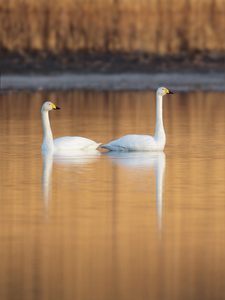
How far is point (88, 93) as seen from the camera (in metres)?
32.8

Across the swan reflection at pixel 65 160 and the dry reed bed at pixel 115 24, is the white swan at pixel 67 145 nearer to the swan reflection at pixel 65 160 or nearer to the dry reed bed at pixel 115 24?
the swan reflection at pixel 65 160

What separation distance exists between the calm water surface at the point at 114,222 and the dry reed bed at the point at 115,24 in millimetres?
18899

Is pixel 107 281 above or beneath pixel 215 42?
beneath

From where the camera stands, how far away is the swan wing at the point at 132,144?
1783 cm

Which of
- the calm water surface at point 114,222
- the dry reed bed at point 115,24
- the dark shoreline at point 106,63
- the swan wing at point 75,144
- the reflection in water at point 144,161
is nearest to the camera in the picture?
the calm water surface at point 114,222

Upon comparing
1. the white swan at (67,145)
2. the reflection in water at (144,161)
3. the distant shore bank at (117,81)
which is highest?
the distant shore bank at (117,81)

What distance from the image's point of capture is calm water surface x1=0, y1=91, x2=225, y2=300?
31.7 ft

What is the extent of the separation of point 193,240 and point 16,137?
943 cm

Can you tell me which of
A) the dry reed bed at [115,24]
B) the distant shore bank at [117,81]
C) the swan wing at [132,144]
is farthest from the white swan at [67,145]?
the dry reed bed at [115,24]

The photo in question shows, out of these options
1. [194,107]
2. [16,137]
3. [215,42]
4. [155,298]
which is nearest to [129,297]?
[155,298]

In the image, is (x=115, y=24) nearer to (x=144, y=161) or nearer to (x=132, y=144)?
(x=132, y=144)

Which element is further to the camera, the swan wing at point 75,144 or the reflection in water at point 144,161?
the swan wing at point 75,144

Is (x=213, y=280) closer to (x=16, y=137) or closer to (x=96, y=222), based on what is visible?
(x=96, y=222)

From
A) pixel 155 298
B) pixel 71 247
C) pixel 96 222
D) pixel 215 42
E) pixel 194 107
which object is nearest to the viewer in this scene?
pixel 155 298
